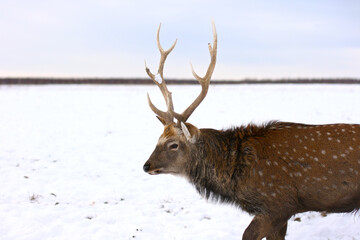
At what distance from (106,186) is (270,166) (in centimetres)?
489

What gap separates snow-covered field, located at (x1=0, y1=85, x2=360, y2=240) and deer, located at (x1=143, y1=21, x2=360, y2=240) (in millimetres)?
1336

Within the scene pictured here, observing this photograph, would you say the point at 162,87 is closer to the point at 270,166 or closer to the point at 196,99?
the point at 196,99

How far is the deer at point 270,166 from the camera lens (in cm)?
443

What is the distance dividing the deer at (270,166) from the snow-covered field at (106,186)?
1336 mm

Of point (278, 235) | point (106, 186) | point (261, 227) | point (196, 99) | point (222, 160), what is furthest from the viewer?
point (106, 186)

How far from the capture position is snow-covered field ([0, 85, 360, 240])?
6.05m

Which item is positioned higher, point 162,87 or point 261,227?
point 162,87

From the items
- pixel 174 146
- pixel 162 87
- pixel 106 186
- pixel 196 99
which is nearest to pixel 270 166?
pixel 174 146

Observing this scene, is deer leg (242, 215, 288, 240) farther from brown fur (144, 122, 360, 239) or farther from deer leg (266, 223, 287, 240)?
deer leg (266, 223, 287, 240)

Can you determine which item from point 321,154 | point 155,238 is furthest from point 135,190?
point 321,154

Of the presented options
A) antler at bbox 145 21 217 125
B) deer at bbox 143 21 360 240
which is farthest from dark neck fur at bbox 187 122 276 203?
antler at bbox 145 21 217 125

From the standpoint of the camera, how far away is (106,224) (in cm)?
638

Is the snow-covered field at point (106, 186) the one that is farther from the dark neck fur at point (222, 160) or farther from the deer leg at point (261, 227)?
the deer leg at point (261, 227)

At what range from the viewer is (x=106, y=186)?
336 inches
